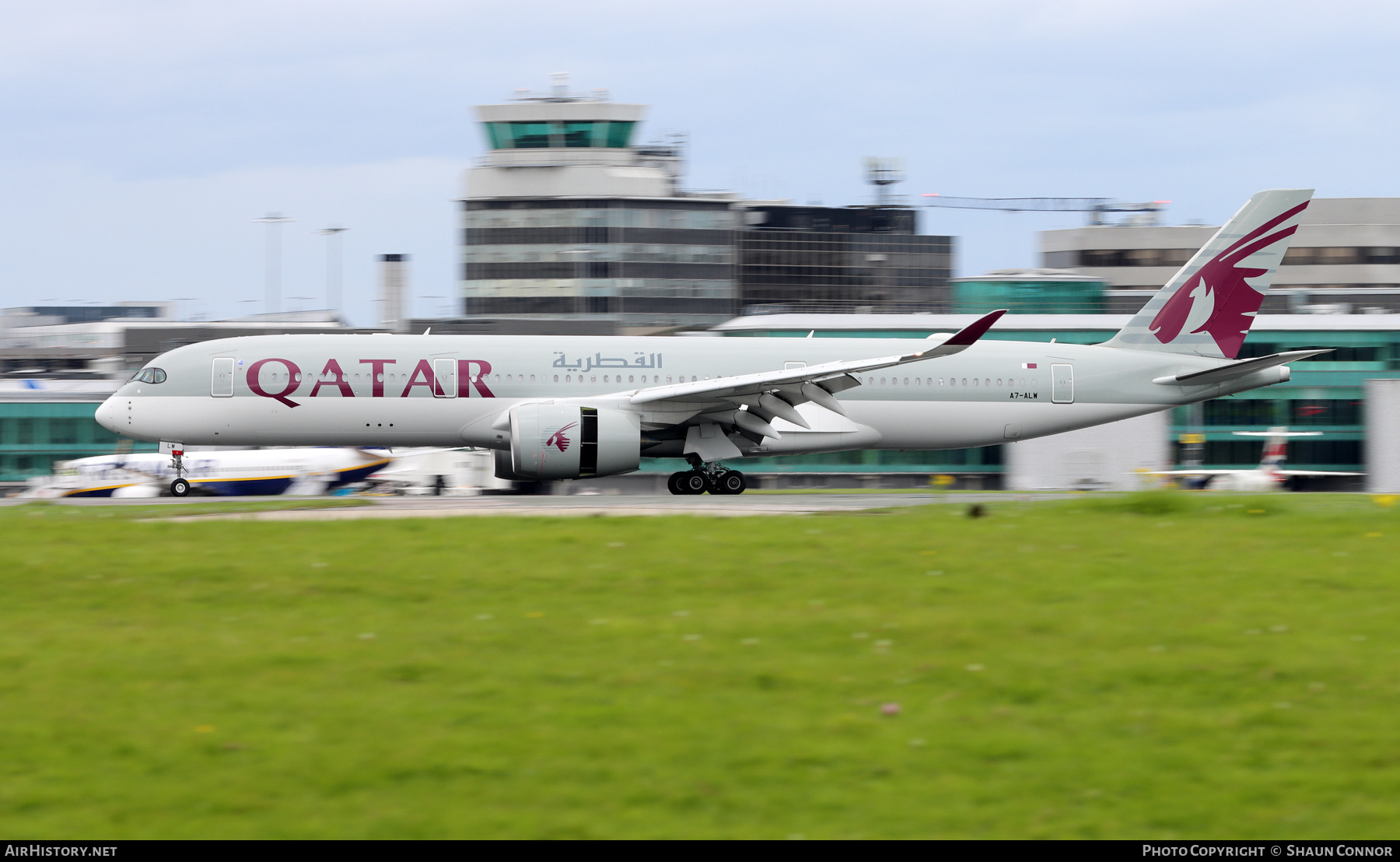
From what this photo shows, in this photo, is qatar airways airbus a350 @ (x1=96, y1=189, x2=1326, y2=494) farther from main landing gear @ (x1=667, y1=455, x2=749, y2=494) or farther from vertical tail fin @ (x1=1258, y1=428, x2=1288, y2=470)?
vertical tail fin @ (x1=1258, y1=428, x2=1288, y2=470)

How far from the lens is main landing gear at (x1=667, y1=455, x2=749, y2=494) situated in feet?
92.9

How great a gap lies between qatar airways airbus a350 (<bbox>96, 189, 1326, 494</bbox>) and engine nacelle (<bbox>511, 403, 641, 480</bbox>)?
1.2 inches

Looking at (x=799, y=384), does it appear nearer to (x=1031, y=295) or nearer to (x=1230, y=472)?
(x=1230, y=472)

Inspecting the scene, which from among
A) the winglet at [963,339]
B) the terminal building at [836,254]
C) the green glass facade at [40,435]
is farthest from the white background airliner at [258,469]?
the terminal building at [836,254]

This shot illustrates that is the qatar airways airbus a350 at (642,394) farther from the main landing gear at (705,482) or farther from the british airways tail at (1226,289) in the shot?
the british airways tail at (1226,289)

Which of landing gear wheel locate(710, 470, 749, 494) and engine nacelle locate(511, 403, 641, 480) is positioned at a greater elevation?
engine nacelle locate(511, 403, 641, 480)

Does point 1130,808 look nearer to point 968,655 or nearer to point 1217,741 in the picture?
point 1217,741

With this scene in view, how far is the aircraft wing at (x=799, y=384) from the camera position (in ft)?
82.0

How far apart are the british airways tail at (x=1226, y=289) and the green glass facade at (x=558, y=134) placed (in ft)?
288

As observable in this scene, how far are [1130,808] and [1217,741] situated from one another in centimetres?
118

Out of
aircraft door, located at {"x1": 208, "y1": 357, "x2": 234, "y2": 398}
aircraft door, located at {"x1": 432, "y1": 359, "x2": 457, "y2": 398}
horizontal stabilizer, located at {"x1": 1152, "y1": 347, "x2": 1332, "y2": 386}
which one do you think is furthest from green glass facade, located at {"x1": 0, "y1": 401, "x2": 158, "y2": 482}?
horizontal stabilizer, located at {"x1": 1152, "y1": 347, "x2": 1332, "y2": 386}

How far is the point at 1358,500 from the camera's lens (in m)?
22.7
